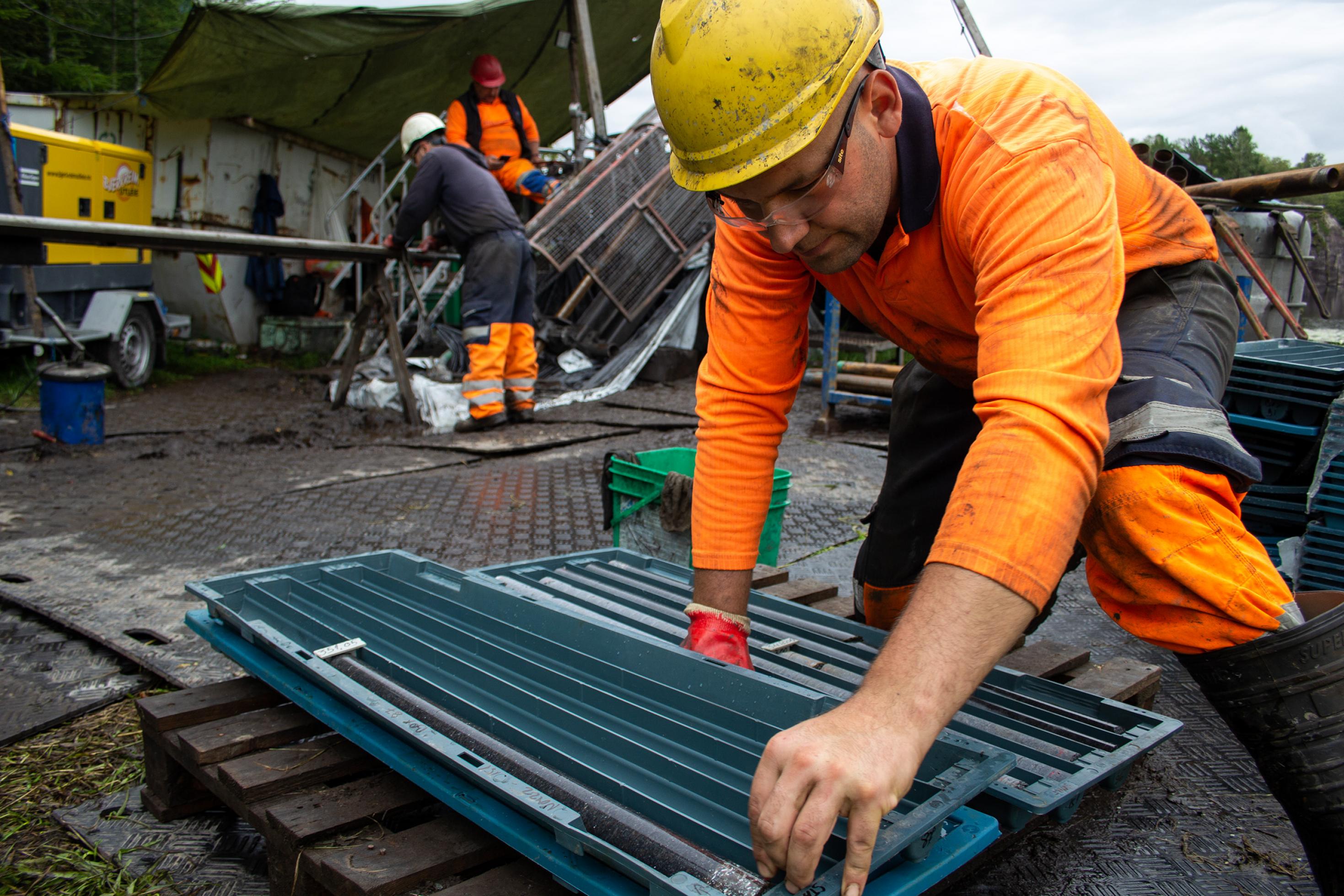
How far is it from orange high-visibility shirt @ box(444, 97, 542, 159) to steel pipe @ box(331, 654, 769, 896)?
24.7 ft

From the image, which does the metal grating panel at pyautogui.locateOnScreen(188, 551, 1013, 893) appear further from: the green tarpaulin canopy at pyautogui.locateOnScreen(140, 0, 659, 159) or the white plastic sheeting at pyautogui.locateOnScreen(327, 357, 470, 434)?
the green tarpaulin canopy at pyautogui.locateOnScreen(140, 0, 659, 159)

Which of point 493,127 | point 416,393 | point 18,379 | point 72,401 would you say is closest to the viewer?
point 72,401

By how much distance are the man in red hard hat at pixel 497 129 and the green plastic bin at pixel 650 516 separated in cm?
579

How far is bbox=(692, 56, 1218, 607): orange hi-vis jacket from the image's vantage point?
46.1 inches

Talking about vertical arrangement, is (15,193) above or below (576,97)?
below

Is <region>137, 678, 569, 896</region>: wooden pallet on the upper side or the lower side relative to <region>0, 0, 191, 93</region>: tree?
lower

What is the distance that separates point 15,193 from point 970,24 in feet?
27.1

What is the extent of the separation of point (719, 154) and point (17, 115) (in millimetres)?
10772

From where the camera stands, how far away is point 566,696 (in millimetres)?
1869

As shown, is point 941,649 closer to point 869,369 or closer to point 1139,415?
point 1139,415

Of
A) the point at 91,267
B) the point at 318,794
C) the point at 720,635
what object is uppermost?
the point at 91,267

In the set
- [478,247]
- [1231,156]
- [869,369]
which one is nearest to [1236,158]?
[1231,156]

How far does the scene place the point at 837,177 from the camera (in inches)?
56.3

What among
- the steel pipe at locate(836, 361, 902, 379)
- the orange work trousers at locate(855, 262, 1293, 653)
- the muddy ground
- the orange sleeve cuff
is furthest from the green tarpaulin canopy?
the orange sleeve cuff
